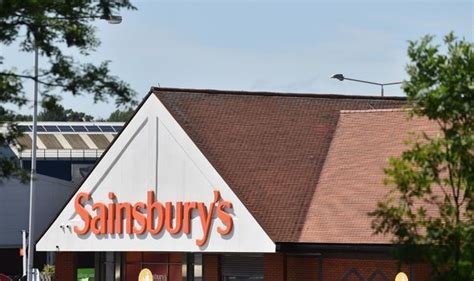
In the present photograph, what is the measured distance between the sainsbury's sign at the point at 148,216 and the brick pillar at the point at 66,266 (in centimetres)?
233

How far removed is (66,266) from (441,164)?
105ft

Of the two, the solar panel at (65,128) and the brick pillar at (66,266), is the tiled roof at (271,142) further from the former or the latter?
the solar panel at (65,128)

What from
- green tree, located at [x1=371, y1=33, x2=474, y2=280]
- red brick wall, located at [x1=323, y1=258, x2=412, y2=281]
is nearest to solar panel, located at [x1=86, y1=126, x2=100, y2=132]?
red brick wall, located at [x1=323, y1=258, x2=412, y2=281]

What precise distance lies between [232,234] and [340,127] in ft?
22.6

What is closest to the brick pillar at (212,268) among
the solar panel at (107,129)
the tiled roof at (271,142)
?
the tiled roof at (271,142)

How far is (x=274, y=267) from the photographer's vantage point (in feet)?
152

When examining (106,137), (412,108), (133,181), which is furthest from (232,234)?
(106,137)

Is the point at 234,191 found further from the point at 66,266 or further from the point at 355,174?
the point at 66,266

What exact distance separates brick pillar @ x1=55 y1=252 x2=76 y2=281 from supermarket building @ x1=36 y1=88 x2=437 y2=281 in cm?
5

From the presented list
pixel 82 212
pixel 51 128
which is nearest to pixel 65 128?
pixel 51 128

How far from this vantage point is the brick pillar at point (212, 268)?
48.4 metres

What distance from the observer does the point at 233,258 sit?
4838 centimetres

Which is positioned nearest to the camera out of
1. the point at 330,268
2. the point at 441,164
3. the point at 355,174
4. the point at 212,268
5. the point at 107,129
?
the point at 441,164

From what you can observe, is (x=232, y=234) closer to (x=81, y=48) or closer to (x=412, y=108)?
(x=412, y=108)
